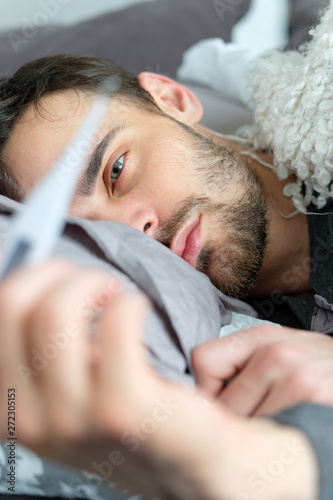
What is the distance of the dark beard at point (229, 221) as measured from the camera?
808 millimetres

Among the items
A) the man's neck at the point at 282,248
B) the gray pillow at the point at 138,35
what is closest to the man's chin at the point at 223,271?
the man's neck at the point at 282,248

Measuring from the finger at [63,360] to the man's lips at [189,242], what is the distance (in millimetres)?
464

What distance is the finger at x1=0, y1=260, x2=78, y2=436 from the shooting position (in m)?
0.32

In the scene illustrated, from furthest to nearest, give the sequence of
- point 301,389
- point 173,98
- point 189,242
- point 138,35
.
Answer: point 138,35
point 173,98
point 189,242
point 301,389

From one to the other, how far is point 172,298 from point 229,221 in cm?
35

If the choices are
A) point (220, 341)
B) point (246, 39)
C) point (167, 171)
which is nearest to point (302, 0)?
point (246, 39)

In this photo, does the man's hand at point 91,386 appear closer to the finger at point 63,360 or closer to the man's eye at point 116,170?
the finger at point 63,360

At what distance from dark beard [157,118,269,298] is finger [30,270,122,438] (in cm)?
47

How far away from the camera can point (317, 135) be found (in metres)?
0.85

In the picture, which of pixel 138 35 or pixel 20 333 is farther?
pixel 138 35

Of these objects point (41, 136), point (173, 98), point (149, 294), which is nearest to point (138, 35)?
point (173, 98)

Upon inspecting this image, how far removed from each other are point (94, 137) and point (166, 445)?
61 centimetres

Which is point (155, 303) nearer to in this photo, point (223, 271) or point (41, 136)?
point (223, 271)

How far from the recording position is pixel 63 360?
310 millimetres
